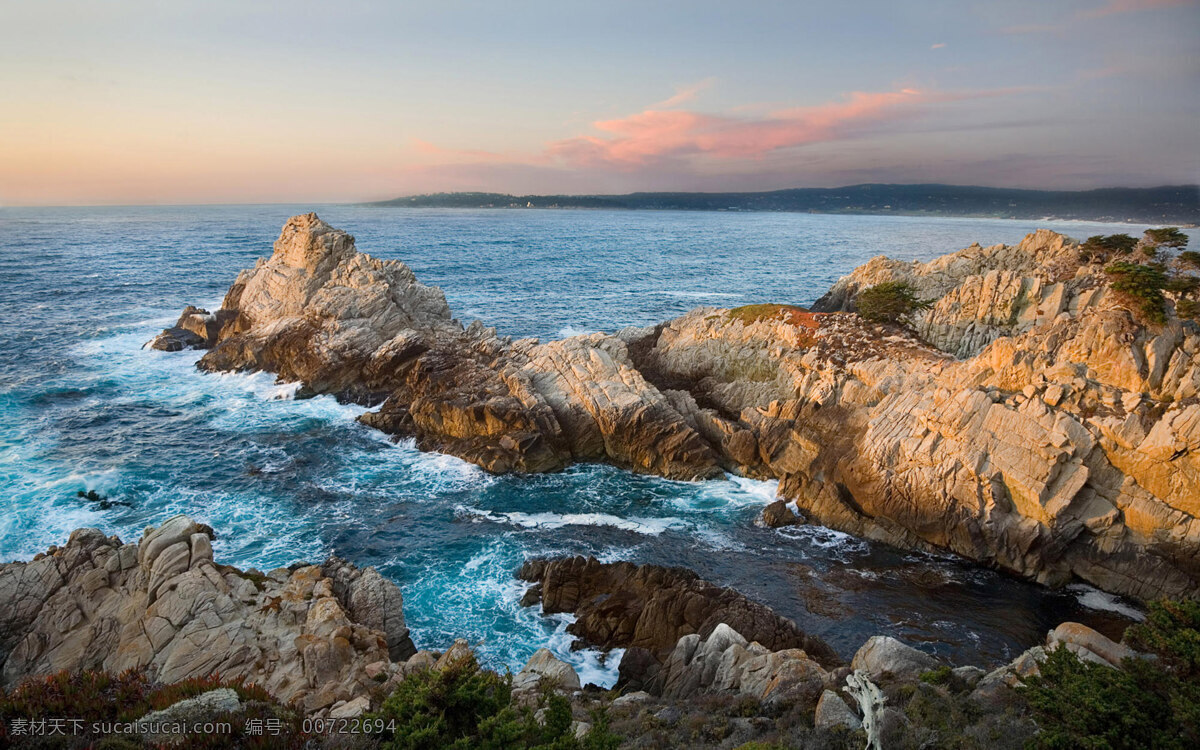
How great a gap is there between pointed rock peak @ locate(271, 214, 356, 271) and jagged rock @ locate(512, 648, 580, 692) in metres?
41.8

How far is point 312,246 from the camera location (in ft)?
167

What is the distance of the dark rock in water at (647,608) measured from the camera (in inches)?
850

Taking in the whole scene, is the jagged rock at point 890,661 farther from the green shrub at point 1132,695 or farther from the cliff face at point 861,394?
the cliff face at point 861,394

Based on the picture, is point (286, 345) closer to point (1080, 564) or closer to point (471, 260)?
point (1080, 564)

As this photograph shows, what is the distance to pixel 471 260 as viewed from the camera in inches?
4471

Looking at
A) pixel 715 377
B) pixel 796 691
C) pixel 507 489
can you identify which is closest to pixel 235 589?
pixel 507 489

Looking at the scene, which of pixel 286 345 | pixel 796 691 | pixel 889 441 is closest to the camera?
pixel 796 691

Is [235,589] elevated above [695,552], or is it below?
above

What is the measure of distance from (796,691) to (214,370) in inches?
1933

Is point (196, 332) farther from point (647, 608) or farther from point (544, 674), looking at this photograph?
point (544, 674)

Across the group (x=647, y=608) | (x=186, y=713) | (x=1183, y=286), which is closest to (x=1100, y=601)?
(x=647, y=608)

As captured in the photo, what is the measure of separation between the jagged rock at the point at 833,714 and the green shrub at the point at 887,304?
3316cm

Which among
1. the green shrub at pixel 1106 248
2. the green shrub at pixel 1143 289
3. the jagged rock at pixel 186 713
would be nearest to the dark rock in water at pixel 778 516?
the green shrub at pixel 1143 289

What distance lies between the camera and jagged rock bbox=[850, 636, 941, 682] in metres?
17.4
